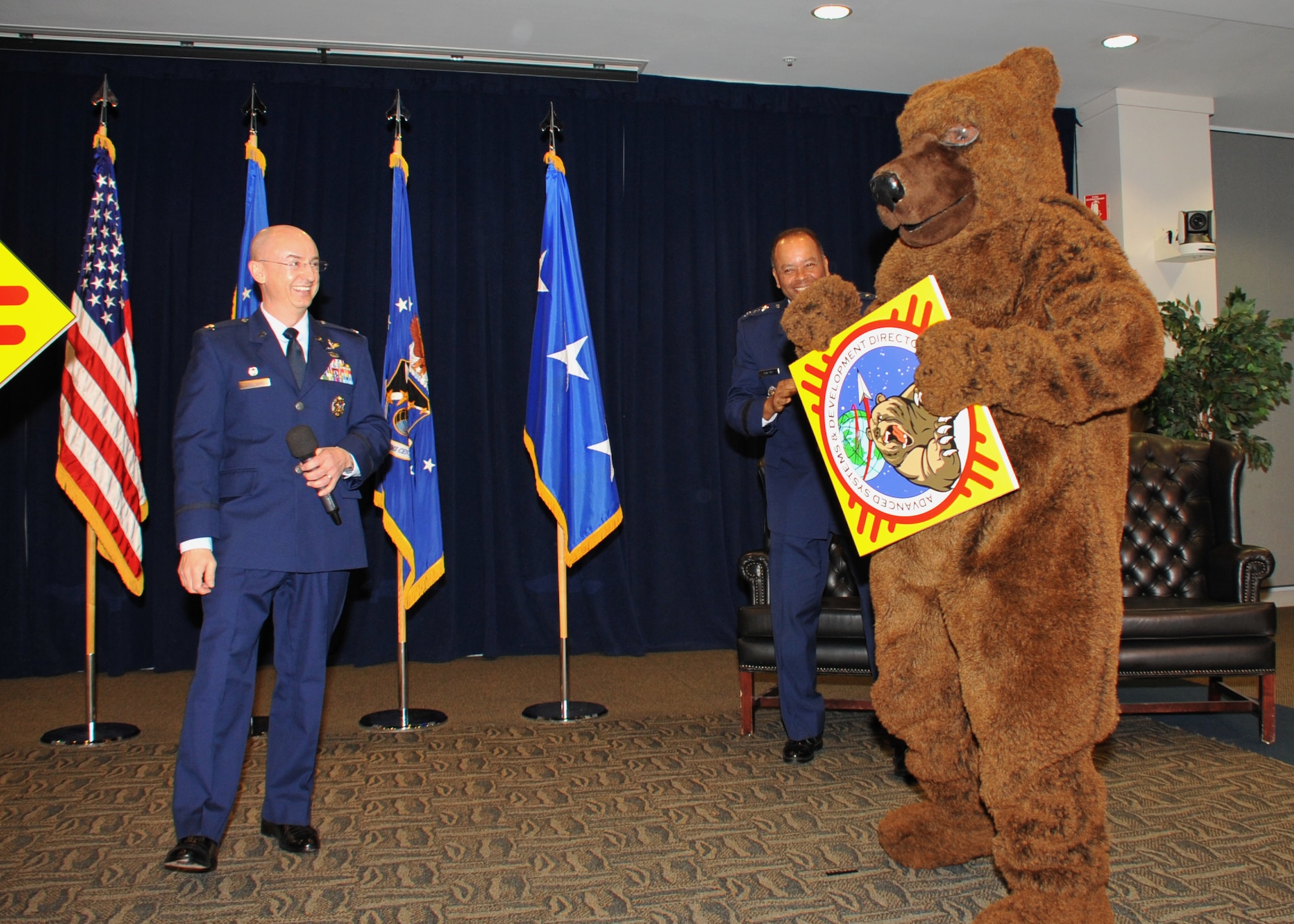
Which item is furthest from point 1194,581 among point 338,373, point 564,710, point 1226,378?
point 338,373

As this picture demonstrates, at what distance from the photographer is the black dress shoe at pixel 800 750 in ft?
10.5

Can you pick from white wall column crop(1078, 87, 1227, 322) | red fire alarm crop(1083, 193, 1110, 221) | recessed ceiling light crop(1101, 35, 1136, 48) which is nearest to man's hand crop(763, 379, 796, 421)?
recessed ceiling light crop(1101, 35, 1136, 48)

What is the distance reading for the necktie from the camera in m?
2.53

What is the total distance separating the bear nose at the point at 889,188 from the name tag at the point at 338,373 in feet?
5.16

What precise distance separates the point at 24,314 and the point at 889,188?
195 centimetres

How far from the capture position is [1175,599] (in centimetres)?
374

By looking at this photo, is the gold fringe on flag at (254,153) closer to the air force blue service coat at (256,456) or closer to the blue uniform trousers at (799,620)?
the air force blue service coat at (256,456)

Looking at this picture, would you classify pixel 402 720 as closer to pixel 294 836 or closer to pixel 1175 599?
pixel 294 836

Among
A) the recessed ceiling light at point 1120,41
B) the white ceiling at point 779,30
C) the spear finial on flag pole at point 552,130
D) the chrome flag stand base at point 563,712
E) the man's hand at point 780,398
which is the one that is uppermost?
the white ceiling at point 779,30

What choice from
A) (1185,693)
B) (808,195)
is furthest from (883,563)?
(808,195)

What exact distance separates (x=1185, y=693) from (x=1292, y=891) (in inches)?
85.6

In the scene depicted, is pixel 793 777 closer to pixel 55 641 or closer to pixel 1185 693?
pixel 1185 693

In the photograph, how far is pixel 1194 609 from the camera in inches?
135

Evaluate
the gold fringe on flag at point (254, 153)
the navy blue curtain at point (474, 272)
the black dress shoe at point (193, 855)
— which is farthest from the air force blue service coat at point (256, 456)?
the navy blue curtain at point (474, 272)
